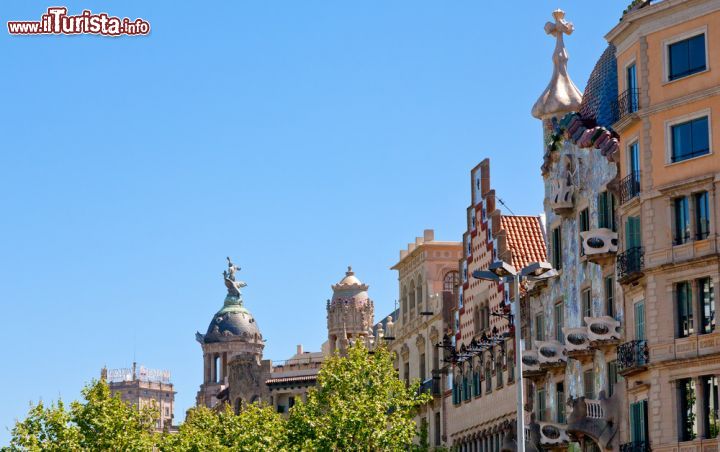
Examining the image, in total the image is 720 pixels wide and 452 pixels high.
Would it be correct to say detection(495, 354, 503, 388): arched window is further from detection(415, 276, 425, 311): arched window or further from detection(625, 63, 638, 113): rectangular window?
detection(625, 63, 638, 113): rectangular window

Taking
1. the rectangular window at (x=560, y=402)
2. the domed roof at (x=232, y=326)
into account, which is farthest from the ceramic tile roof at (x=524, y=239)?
the domed roof at (x=232, y=326)

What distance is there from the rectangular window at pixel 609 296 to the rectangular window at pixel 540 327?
8439 millimetres

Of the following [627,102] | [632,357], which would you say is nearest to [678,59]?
[627,102]

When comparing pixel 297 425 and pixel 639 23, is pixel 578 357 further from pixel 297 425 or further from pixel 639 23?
pixel 297 425

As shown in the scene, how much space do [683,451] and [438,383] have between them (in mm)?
37404

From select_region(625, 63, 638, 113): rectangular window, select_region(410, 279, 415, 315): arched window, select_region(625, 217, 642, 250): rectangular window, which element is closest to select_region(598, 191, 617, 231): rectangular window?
select_region(625, 217, 642, 250): rectangular window

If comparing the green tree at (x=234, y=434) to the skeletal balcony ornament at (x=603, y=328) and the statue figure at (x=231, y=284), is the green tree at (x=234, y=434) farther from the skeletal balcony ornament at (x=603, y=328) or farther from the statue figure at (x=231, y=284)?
the statue figure at (x=231, y=284)

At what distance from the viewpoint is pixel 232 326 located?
632 ft

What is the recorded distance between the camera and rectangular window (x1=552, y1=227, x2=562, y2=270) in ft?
221

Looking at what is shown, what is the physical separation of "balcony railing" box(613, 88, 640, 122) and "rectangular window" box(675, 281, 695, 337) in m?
6.19

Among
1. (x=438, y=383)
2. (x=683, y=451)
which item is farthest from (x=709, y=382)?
(x=438, y=383)

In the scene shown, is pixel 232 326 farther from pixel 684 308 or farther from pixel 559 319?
pixel 684 308

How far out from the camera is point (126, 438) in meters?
88.2

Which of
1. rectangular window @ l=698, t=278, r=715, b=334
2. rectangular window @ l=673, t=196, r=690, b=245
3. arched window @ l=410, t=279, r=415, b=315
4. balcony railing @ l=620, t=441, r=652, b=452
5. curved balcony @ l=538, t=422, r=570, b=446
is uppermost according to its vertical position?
arched window @ l=410, t=279, r=415, b=315
